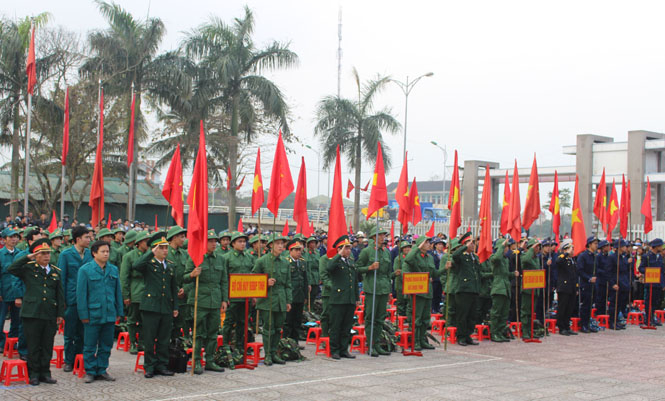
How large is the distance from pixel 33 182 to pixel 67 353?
29181 mm

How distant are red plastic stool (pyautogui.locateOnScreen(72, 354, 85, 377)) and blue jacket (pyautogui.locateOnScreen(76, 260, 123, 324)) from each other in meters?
0.65

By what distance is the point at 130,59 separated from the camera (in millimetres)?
26641

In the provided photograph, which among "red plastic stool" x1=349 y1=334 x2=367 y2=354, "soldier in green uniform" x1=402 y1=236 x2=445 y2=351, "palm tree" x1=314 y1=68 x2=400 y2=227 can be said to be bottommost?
"red plastic stool" x1=349 y1=334 x2=367 y2=354

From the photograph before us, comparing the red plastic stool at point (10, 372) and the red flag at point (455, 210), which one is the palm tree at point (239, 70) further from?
the red plastic stool at point (10, 372)

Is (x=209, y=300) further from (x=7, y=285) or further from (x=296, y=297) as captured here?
(x=7, y=285)

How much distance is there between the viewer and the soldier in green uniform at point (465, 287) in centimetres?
1305

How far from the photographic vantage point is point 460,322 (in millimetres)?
13156

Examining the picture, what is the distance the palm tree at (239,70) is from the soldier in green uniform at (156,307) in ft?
61.2

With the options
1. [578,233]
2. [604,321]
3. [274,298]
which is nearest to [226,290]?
[274,298]

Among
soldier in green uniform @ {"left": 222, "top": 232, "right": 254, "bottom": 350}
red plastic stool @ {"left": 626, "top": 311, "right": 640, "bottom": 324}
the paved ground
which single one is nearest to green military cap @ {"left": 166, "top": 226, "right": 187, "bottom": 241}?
soldier in green uniform @ {"left": 222, "top": 232, "right": 254, "bottom": 350}

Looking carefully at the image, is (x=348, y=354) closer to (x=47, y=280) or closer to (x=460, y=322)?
(x=460, y=322)

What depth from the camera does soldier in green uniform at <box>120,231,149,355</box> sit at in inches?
404

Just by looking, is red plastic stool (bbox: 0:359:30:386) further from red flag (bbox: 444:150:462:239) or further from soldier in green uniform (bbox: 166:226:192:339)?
red flag (bbox: 444:150:462:239)

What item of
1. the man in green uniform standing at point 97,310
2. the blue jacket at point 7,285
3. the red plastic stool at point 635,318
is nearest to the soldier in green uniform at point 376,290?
the man in green uniform standing at point 97,310
